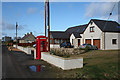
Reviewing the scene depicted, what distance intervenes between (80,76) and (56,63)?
295 cm

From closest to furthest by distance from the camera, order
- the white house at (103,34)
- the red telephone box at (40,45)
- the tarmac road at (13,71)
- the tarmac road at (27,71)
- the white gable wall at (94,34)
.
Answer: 1. the tarmac road at (27,71)
2. the tarmac road at (13,71)
3. the red telephone box at (40,45)
4. the white house at (103,34)
5. the white gable wall at (94,34)

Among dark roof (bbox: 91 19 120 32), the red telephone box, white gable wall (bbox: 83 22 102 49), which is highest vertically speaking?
dark roof (bbox: 91 19 120 32)

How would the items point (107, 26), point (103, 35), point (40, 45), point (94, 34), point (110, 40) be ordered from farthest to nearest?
point (94, 34) < point (107, 26) < point (110, 40) < point (103, 35) < point (40, 45)

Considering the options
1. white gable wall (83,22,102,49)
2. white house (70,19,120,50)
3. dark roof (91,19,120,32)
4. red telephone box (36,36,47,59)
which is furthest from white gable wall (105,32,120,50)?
red telephone box (36,36,47,59)

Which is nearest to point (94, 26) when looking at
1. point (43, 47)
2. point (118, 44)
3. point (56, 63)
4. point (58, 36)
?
point (118, 44)

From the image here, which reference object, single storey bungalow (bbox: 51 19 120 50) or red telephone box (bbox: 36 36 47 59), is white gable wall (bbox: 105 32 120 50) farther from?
red telephone box (bbox: 36 36 47 59)

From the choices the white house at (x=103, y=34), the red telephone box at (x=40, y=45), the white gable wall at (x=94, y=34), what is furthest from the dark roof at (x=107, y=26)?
the red telephone box at (x=40, y=45)

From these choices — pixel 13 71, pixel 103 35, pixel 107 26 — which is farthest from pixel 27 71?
pixel 107 26

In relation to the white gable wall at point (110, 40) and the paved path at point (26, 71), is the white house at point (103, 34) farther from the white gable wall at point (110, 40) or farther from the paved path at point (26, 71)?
the paved path at point (26, 71)

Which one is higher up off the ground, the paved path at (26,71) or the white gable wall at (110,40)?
the white gable wall at (110,40)

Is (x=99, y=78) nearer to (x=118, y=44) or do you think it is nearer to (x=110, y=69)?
(x=110, y=69)

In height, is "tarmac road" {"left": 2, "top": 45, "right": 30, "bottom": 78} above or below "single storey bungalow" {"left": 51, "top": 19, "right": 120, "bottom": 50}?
below

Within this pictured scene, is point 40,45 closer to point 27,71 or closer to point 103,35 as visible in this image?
point 27,71

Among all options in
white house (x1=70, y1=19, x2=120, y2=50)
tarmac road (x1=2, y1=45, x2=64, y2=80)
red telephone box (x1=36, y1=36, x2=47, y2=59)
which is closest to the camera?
tarmac road (x1=2, y1=45, x2=64, y2=80)
